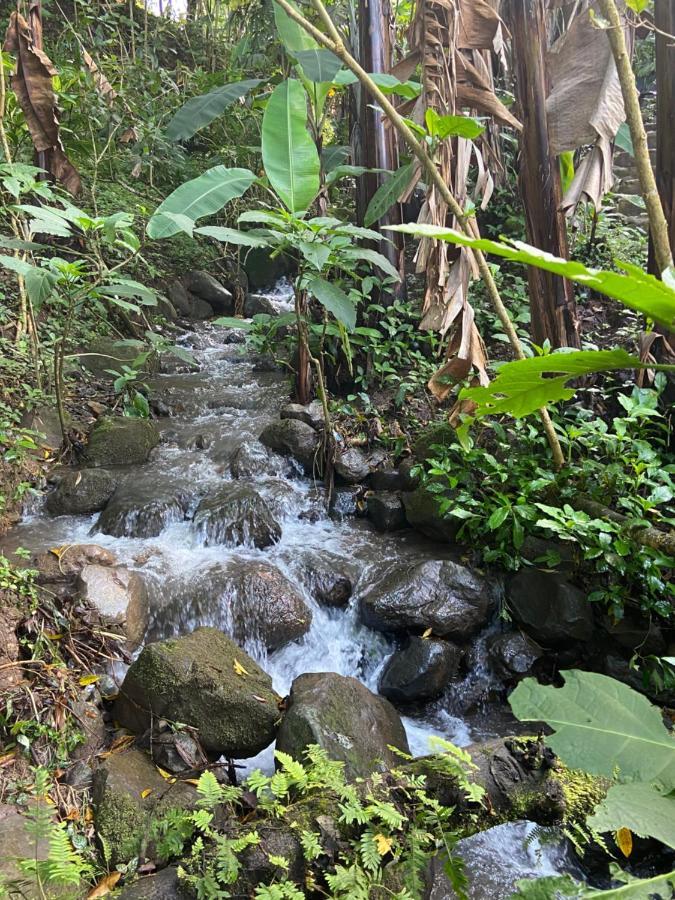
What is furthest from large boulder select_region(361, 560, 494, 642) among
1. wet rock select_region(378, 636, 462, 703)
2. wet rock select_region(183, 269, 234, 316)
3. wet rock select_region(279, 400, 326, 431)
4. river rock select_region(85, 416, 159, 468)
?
wet rock select_region(183, 269, 234, 316)

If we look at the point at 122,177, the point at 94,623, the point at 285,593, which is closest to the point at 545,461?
the point at 285,593

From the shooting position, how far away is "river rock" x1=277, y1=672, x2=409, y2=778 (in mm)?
2498

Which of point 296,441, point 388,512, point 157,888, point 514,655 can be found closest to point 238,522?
point 296,441

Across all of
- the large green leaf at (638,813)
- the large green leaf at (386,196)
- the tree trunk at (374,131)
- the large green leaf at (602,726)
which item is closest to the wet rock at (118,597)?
the large green leaf at (386,196)

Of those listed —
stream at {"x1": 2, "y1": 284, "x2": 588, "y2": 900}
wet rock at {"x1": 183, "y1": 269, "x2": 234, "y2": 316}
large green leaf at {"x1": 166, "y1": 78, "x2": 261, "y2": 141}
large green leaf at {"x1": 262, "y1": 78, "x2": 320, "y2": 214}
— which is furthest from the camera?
wet rock at {"x1": 183, "y1": 269, "x2": 234, "y2": 316}

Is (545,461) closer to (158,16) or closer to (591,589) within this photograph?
(591,589)

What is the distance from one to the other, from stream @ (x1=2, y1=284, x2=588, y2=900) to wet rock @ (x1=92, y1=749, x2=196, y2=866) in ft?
1.59

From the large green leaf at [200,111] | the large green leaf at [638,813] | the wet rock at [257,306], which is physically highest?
the large green leaf at [200,111]

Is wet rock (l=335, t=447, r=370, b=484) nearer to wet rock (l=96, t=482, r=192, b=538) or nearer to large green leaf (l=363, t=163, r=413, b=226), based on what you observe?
wet rock (l=96, t=482, r=192, b=538)

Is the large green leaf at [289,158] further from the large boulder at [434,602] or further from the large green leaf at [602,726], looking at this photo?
the large green leaf at [602,726]

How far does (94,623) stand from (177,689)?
0.87 m

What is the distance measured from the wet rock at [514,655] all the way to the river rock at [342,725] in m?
0.91

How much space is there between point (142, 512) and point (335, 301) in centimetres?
228

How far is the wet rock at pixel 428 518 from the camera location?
14.3 ft
